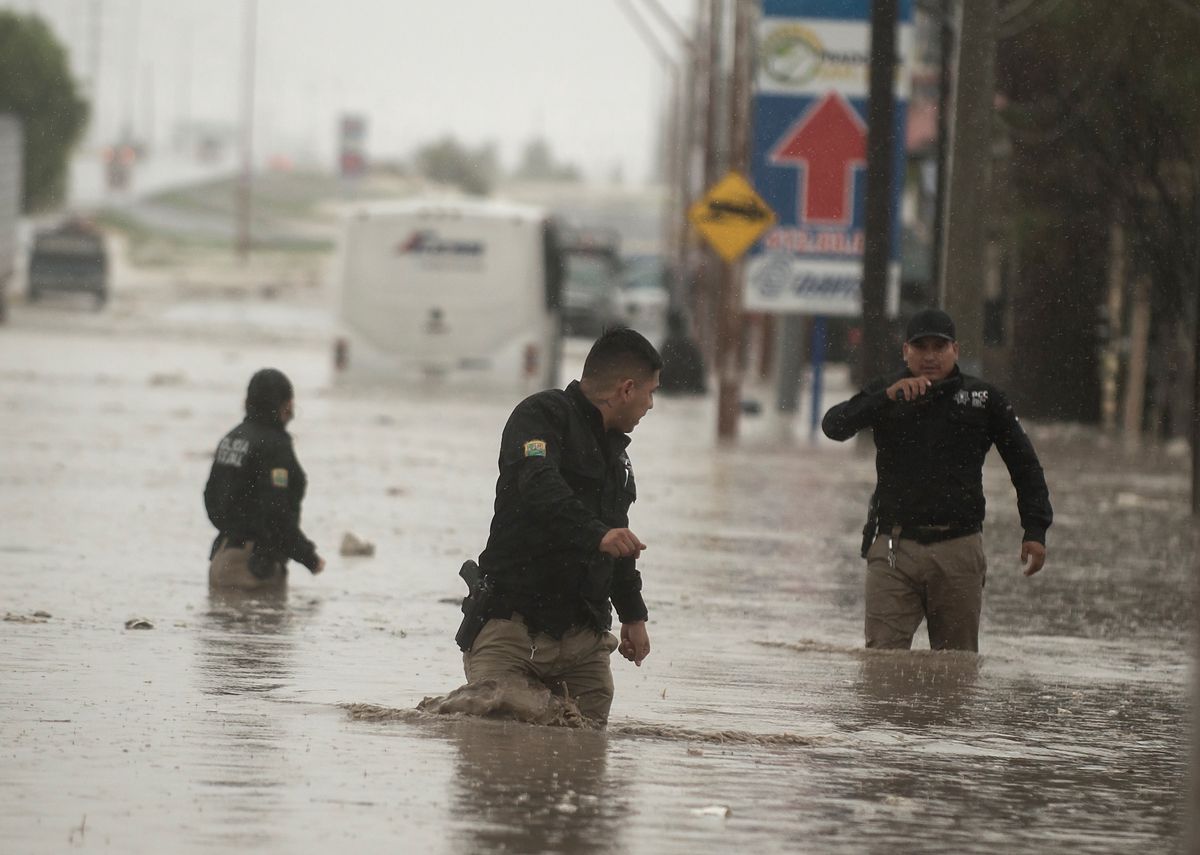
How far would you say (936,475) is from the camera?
10242 mm

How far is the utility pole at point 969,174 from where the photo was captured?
15883mm

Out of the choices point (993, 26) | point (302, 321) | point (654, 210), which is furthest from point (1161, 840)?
point (654, 210)

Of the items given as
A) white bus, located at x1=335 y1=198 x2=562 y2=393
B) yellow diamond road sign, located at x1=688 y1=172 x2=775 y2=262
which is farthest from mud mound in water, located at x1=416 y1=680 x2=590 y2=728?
white bus, located at x1=335 y1=198 x2=562 y2=393

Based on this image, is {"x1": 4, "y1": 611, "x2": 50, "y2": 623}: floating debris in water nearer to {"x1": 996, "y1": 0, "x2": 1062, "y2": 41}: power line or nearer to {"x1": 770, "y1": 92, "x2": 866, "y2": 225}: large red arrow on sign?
{"x1": 996, "y1": 0, "x2": 1062, "y2": 41}: power line

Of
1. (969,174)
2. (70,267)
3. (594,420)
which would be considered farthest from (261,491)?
(70,267)

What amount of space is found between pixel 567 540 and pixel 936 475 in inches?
108

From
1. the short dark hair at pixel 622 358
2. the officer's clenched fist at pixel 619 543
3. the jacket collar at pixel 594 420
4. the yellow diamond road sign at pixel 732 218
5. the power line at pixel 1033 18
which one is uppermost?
the power line at pixel 1033 18

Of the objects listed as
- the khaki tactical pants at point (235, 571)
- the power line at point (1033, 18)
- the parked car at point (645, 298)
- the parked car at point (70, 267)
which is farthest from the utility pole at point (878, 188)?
the parked car at point (70, 267)

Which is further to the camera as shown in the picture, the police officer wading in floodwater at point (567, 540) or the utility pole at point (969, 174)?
the utility pole at point (969, 174)

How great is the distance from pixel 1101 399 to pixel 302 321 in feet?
88.3

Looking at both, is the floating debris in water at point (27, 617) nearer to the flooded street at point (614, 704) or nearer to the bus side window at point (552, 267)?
the flooded street at point (614, 704)

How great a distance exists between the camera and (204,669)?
32.1 feet

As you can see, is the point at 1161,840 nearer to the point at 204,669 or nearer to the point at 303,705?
the point at 303,705

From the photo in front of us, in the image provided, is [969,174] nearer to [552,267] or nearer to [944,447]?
[944,447]
